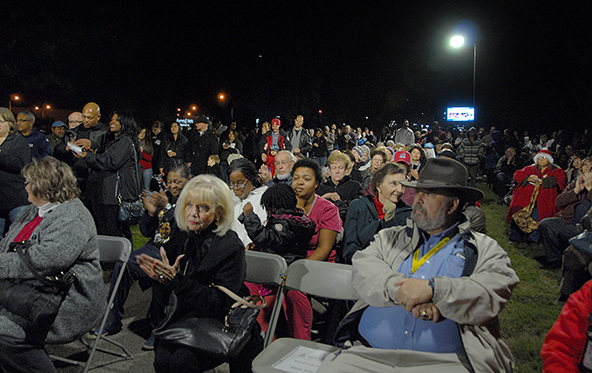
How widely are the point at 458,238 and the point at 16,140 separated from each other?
502 centimetres

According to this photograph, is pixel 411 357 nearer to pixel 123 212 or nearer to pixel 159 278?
pixel 159 278

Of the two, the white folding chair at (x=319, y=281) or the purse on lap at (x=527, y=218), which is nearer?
the white folding chair at (x=319, y=281)

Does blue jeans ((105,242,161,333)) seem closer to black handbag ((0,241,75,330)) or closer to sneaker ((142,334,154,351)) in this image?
sneaker ((142,334,154,351))

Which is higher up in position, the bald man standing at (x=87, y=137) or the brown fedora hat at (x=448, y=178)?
the bald man standing at (x=87, y=137)

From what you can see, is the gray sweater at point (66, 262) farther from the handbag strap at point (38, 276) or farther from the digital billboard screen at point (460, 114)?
the digital billboard screen at point (460, 114)

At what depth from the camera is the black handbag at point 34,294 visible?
110 inches

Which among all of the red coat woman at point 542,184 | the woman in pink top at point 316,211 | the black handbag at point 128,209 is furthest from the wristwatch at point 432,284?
the red coat woman at point 542,184

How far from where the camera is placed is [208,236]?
114 inches

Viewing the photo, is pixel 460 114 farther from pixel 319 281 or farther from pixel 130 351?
pixel 130 351

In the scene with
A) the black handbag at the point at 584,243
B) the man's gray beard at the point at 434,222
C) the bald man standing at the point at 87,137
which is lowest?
Answer: the black handbag at the point at 584,243

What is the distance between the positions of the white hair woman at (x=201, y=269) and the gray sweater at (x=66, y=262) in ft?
2.04

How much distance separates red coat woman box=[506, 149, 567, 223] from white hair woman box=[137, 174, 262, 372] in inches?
256

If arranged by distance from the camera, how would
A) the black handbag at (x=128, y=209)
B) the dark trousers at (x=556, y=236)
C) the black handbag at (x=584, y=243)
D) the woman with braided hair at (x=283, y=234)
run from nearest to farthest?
the woman with braided hair at (x=283, y=234) → the black handbag at (x=584, y=243) → the black handbag at (x=128, y=209) → the dark trousers at (x=556, y=236)

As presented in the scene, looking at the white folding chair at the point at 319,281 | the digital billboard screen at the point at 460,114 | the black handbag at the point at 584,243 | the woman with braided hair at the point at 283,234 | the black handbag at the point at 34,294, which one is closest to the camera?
the black handbag at the point at 34,294
